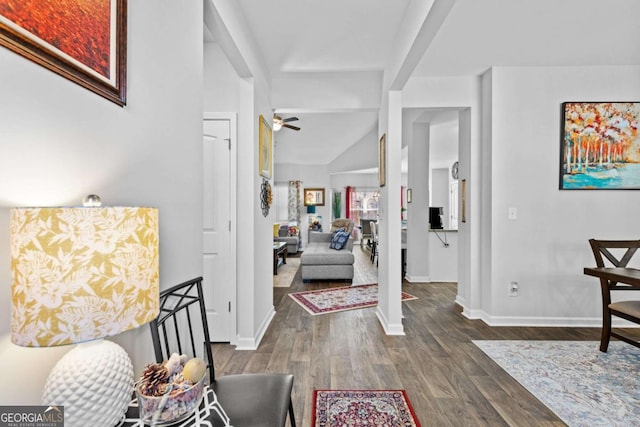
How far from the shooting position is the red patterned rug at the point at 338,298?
3879 millimetres

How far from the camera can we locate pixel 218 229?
2885 millimetres

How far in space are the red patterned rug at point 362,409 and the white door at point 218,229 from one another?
1.27m

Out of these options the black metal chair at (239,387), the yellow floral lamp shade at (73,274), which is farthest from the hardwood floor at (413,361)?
the yellow floral lamp shade at (73,274)

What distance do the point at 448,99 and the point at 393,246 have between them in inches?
74.5

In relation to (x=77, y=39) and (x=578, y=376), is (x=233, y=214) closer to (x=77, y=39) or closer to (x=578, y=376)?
(x=77, y=39)

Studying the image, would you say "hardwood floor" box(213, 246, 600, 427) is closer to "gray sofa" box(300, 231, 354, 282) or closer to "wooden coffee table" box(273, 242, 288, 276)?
"gray sofa" box(300, 231, 354, 282)

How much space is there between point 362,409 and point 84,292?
1769mm

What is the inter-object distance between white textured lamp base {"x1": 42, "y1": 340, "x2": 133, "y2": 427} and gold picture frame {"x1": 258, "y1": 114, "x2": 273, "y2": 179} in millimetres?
2387

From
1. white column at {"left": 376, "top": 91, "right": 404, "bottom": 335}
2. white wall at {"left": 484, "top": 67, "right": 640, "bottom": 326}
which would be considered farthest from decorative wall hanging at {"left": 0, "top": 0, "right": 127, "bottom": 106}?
white wall at {"left": 484, "top": 67, "right": 640, "bottom": 326}

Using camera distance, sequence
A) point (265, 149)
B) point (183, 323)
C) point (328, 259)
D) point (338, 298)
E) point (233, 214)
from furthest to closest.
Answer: point (328, 259) < point (338, 298) < point (265, 149) < point (233, 214) < point (183, 323)

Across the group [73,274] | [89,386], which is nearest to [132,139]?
[73,274]

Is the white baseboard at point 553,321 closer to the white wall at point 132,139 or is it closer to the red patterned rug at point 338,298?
the red patterned rug at point 338,298

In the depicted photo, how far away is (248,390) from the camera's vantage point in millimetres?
1246

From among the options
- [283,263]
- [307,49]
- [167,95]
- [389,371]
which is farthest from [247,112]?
[283,263]
